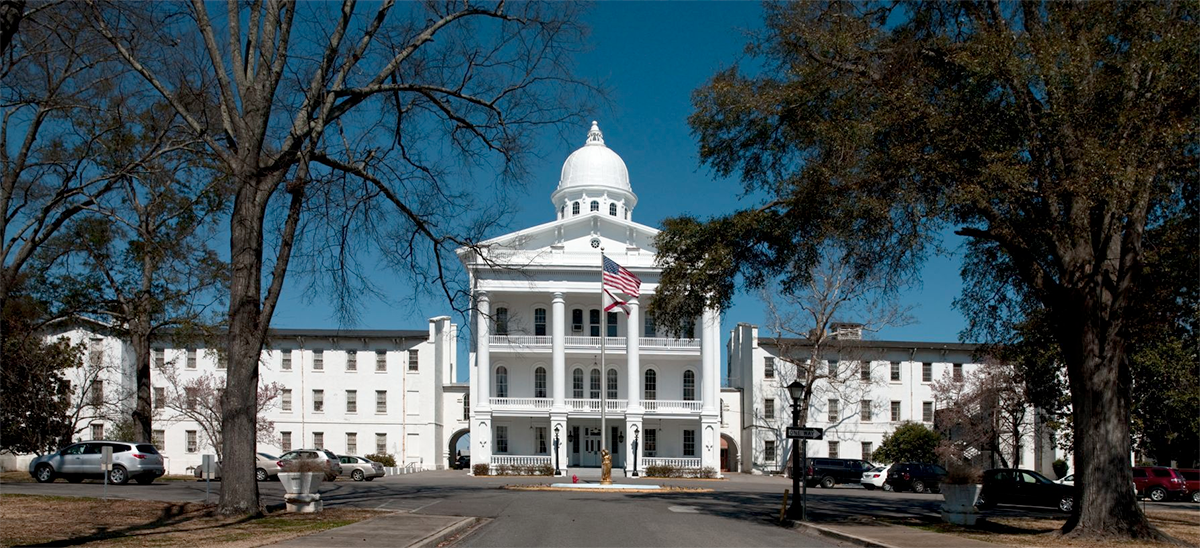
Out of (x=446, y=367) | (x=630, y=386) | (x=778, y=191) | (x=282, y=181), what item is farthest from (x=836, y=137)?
(x=446, y=367)

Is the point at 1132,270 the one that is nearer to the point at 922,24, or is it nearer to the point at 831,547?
the point at 922,24

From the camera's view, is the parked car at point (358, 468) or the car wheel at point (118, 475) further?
the parked car at point (358, 468)

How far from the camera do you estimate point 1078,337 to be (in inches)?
746

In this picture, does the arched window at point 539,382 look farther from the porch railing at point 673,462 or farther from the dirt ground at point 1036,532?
the dirt ground at point 1036,532

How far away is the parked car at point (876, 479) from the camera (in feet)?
155

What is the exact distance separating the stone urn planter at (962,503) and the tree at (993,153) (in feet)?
6.75

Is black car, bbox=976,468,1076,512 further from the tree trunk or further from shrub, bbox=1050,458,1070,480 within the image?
shrub, bbox=1050,458,1070,480

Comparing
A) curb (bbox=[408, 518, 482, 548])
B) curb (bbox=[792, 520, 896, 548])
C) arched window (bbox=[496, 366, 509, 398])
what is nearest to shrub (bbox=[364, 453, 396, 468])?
arched window (bbox=[496, 366, 509, 398])

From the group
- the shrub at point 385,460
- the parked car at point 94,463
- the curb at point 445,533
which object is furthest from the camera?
the shrub at point 385,460

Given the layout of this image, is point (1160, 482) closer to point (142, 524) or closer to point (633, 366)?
point (633, 366)

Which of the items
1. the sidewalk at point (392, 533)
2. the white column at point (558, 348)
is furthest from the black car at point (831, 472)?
the sidewalk at point (392, 533)

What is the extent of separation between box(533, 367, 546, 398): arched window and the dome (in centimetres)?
1197

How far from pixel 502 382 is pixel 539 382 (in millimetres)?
Result: 2211

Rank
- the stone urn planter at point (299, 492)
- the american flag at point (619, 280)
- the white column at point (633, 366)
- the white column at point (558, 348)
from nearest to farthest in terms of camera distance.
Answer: the stone urn planter at point (299, 492)
the american flag at point (619, 280)
the white column at point (558, 348)
the white column at point (633, 366)
